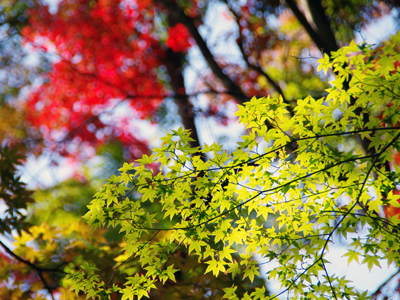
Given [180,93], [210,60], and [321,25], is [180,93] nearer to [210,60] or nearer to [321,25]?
[210,60]

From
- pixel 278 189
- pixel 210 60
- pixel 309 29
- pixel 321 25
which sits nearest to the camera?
pixel 278 189

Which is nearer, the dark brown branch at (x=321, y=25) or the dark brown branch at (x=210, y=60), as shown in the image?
the dark brown branch at (x=321, y=25)

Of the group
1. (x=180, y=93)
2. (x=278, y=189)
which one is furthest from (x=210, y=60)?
(x=278, y=189)

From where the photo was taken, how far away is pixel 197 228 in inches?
75.2

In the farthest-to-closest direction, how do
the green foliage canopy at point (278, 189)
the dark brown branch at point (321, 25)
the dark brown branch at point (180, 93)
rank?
the dark brown branch at point (180, 93)
the dark brown branch at point (321, 25)
the green foliage canopy at point (278, 189)

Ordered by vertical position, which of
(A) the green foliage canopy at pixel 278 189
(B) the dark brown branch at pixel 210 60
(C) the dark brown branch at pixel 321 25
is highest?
(B) the dark brown branch at pixel 210 60

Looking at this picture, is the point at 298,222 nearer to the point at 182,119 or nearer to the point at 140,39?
the point at 182,119

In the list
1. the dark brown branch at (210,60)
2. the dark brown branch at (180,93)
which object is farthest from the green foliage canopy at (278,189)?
the dark brown branch at (180,93)

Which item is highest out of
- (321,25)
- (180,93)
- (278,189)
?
(180,93)

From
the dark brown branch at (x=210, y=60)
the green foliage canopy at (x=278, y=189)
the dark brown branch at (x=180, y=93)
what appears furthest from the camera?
the dark brown branch at (x=180, y=93)

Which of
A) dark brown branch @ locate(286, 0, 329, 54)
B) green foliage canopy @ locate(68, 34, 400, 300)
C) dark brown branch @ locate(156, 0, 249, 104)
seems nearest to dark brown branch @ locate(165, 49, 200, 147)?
dark brown branch @ locate(156, 0, 249, 104)

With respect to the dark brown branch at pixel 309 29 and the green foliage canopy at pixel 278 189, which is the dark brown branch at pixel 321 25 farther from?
the green foliage canopy at pixel 278 189

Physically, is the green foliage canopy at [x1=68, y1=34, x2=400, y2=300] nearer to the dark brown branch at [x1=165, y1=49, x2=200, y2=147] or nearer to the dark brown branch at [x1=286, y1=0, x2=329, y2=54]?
the dark brown branch at [x1=286, y1=0, x2=329, y2=54]

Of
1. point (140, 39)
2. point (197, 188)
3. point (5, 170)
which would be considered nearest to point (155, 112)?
point (140, 39)
